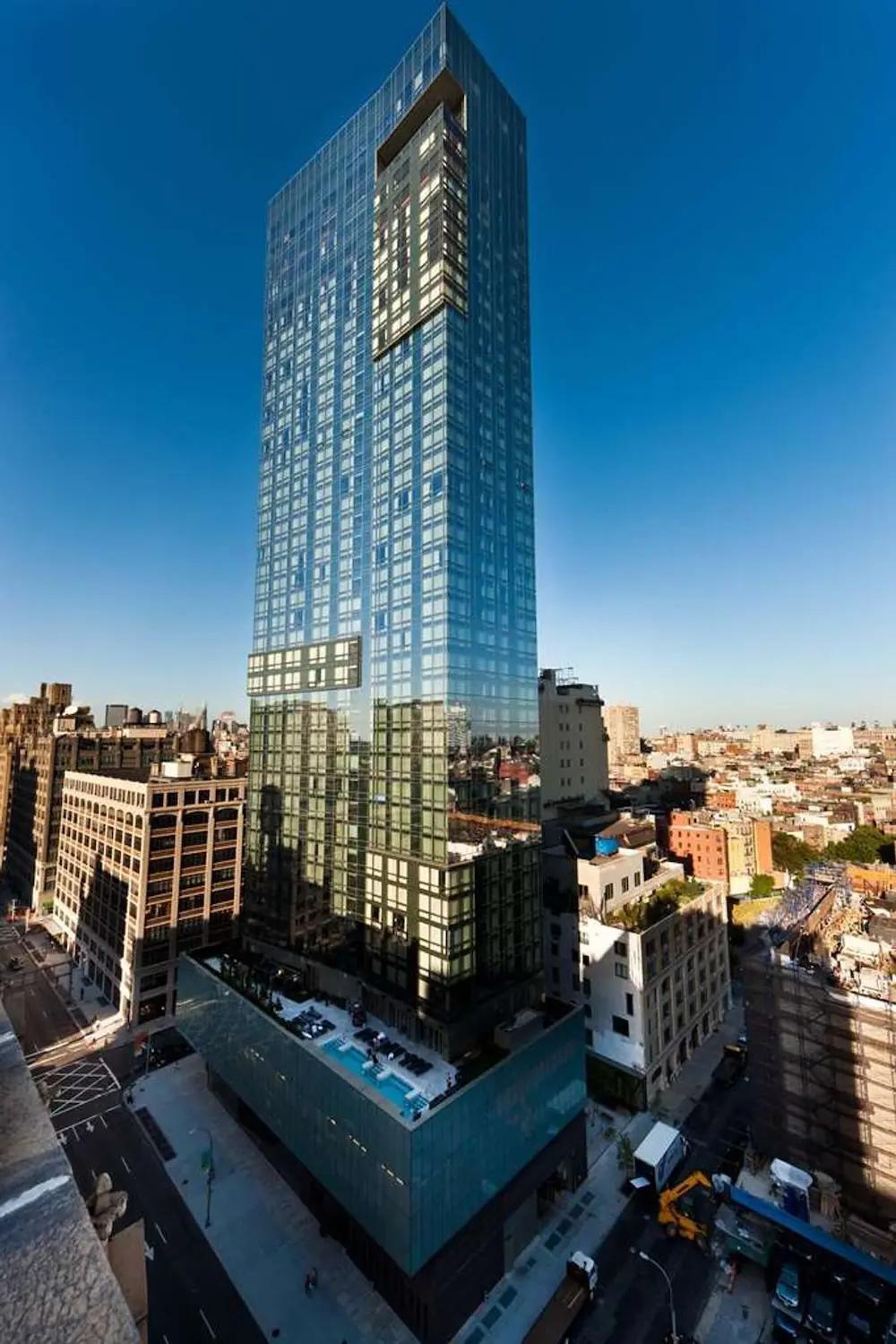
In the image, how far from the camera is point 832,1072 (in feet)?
157

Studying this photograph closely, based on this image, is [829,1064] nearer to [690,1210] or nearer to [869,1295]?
[869,1295]

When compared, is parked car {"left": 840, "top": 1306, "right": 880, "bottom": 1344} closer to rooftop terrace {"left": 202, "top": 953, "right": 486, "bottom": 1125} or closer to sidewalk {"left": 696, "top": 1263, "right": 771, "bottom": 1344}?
sidewalk {"left": 696, "top": 1263, "right": 771, "bottom": 1344}

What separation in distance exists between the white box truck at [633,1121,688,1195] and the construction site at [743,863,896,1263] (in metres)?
6.82

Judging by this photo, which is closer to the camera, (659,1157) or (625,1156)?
(659,1157)

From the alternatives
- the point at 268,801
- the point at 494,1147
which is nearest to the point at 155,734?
the point at 268,801

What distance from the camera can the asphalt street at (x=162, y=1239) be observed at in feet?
124

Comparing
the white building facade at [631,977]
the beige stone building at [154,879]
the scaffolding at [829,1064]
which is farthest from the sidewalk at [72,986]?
the scaffolding at [829,1064]

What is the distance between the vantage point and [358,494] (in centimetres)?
6319

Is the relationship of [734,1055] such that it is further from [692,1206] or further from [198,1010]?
[198,1010]

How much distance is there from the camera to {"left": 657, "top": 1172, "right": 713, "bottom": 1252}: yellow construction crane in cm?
4497

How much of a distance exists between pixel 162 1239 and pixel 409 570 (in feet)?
186

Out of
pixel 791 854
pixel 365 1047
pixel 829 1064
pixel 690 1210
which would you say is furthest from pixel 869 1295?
pixel 791 854

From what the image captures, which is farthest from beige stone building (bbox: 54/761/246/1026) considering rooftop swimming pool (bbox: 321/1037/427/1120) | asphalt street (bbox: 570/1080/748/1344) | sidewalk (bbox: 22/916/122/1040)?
asphalt street (bbox: 570/1080/748/1344)

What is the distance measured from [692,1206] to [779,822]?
13413 centimetres
